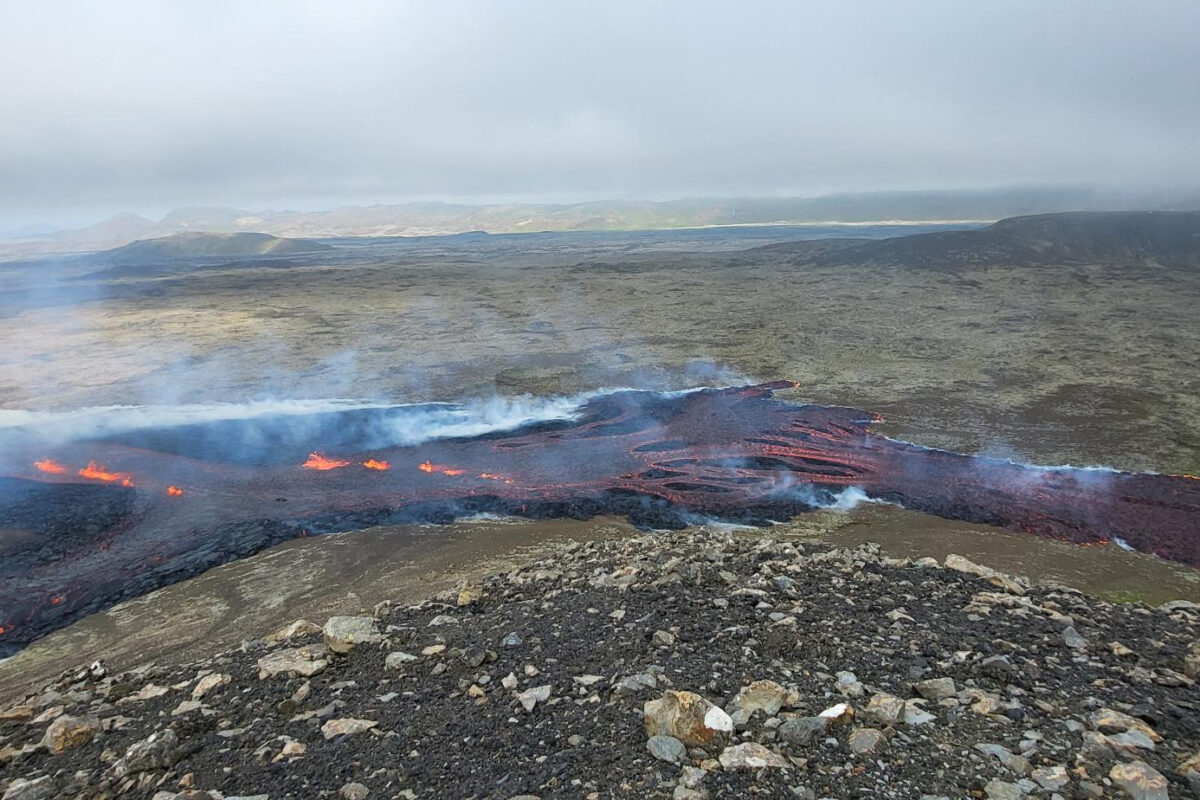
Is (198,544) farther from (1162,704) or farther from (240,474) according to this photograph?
(1162,704)

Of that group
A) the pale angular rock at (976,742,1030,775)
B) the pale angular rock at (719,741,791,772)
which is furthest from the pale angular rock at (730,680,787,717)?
the pale angular rock at (976,742,1030,775)

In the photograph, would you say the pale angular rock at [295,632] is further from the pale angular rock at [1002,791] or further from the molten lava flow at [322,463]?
the molten lava flow at [322,463]

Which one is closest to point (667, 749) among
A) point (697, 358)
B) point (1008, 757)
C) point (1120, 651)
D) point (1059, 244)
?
point (1008, 757)

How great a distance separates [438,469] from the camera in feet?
54.3

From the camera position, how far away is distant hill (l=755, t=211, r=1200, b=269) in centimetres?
5809

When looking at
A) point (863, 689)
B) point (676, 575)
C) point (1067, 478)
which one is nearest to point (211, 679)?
point (676, 575)

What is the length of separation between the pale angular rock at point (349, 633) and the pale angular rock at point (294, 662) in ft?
0.52

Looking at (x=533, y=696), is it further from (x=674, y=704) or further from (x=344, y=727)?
(x=344, y=727)

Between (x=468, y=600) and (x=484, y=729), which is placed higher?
(x=484, y=729)

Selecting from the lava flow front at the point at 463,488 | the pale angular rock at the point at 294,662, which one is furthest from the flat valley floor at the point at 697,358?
the pale angular rock at the point at 294,662

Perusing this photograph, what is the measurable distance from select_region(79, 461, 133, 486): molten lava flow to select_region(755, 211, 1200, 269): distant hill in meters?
59.2

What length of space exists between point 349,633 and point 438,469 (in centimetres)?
942

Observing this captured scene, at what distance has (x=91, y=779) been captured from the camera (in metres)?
5.15

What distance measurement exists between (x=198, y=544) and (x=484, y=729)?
9.58 meters
